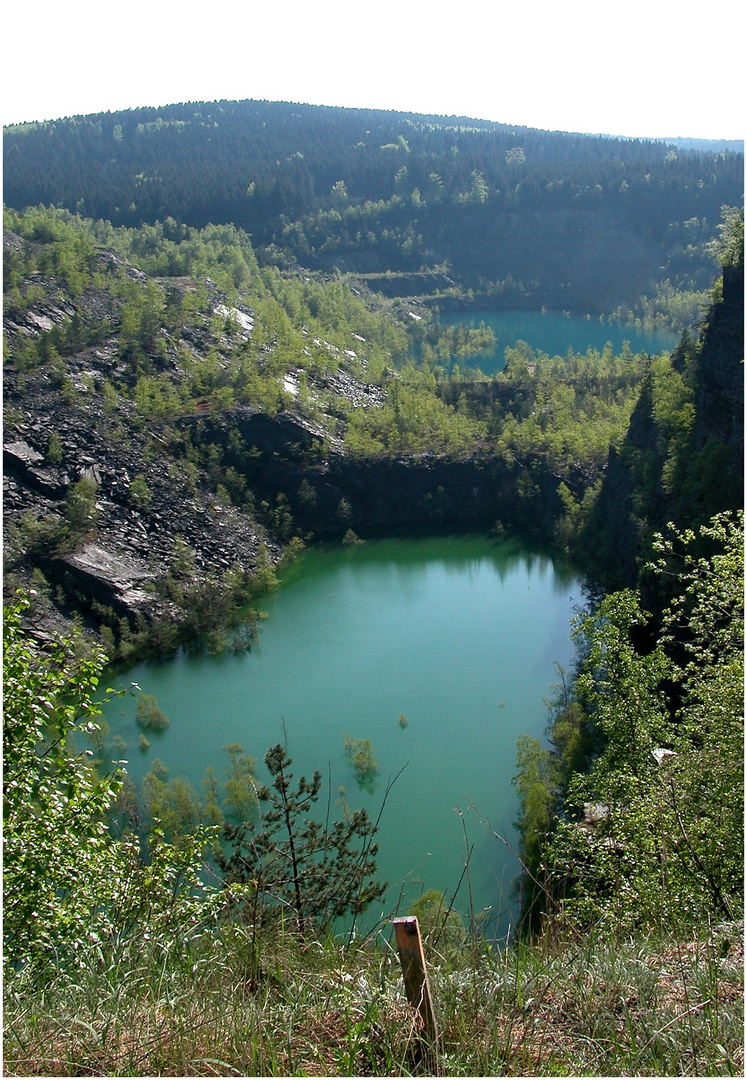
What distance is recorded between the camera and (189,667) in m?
29.9

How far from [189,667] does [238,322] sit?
94.4ft

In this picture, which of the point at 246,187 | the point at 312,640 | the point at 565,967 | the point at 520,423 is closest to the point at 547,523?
the point at 520,423

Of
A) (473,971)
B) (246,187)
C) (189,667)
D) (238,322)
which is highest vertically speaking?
(246,187)

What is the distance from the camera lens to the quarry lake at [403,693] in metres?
19.5

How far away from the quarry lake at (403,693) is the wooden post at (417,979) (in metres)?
12.6

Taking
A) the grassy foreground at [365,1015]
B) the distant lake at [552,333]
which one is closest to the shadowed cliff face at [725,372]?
the grassy foreground at [365,1015]

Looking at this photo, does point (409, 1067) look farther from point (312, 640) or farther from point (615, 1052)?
point (312, 640)

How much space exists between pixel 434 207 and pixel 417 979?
4603 inches

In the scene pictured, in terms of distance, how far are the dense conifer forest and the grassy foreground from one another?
0.02 m

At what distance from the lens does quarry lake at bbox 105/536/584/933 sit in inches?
768

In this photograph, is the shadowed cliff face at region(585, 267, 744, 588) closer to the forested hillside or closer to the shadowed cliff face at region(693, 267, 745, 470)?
the shadowed cliff face at region(693, 267, 745, 470)

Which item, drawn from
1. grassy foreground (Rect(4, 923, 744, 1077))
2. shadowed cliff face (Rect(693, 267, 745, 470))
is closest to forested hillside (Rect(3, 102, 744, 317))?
shadowed cliff face (Rect(693, 267, 745, 470))

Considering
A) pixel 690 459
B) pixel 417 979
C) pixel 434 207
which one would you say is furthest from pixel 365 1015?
pixel 434 207

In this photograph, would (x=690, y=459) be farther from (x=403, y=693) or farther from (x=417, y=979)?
(x=417, y=979)
